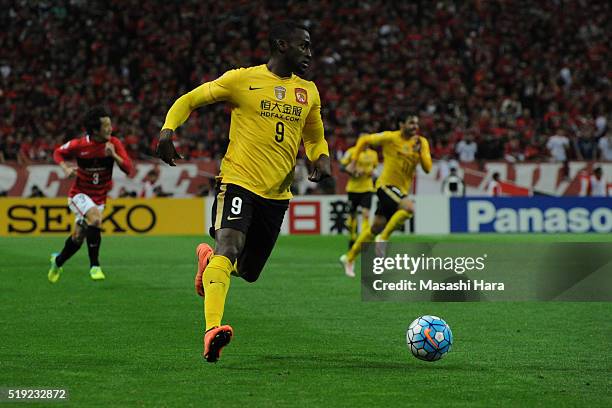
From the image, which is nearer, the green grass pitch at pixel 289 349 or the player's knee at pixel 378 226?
the green grass pitch at pixel 289 349

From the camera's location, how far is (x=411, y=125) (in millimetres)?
15680

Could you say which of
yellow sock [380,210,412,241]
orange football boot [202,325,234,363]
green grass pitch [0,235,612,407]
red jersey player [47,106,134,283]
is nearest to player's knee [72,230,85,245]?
red jersey player [47,106,134,283]

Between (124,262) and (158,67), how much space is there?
54.2 ft

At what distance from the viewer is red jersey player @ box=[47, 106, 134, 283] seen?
14578 mm

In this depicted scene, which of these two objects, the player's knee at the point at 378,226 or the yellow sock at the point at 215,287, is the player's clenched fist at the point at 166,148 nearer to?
the yellow sock at the point at 215,287

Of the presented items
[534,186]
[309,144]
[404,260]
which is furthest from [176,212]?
[309,144]

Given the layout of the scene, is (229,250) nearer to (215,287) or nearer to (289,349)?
(215,287)

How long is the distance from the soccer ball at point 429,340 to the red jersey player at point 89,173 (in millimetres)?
7545

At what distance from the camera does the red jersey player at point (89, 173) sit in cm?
1458

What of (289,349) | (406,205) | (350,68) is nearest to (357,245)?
(406,205)

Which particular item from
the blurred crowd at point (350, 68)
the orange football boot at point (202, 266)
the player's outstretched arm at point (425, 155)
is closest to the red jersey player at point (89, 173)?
the player's outstretched arm at point (425, 155)

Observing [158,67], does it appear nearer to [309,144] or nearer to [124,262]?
[124,262]

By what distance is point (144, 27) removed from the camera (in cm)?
3588

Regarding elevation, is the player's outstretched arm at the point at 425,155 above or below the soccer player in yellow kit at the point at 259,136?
above
